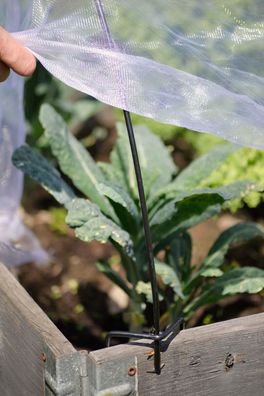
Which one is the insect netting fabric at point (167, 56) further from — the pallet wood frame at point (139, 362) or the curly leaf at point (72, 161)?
the curly leaf at point (72, 161)

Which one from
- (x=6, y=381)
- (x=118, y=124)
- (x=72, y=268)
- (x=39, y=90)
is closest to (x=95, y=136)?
(x=39, y=90)

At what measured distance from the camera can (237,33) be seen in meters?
1.70

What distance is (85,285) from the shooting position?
9.02ft

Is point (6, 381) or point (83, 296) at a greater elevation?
point (6, 381)

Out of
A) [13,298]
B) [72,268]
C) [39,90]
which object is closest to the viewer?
[13,298]

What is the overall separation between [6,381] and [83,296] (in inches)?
29.2

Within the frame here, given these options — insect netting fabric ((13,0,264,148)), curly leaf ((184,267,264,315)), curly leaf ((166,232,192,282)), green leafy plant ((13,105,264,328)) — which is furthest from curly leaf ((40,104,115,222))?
insect netting fabric ((13,0,264,148))

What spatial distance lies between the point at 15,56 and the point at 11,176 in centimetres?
94

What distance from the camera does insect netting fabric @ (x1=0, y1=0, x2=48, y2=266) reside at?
2.23 m

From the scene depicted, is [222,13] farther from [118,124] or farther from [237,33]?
[118,124]

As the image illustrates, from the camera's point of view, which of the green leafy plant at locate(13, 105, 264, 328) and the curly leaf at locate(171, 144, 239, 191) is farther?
the curly leaf at locate(171, 144, 239, 191)

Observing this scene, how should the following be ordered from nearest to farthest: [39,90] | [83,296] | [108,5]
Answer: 1. [108,5]
2. [83,296]
3. [39,90]

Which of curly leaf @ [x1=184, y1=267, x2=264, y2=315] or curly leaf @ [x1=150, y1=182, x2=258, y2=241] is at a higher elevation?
curly leaf @ [x1=150, y1=182, x2=258, y2=241]

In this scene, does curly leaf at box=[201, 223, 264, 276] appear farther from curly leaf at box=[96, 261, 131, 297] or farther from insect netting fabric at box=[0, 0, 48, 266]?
insect netting fabric at box=[0, 0, 48, 266]
